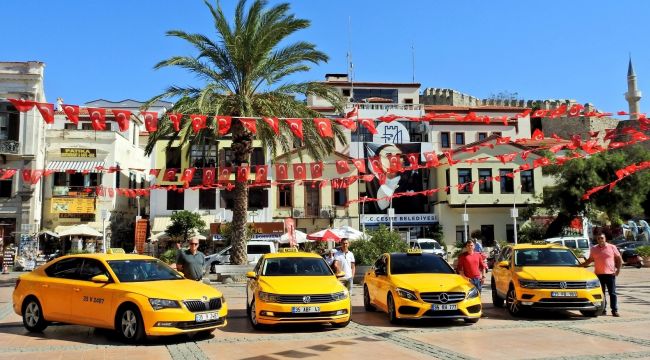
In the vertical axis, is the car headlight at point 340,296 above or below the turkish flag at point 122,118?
below

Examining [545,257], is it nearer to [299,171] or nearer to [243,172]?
[299,171]

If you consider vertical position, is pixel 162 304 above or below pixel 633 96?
below

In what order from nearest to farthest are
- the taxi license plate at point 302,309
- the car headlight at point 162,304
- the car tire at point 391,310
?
the car headlight at point 162,304 → the taxi license plate at point 302,309 → the car tire at point 391,310

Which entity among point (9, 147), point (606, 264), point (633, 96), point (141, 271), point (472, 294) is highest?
point (633, 96)

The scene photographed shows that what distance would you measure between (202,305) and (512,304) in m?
6.90

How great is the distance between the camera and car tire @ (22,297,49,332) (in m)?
10.9

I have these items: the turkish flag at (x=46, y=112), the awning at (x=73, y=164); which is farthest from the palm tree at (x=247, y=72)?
the awning at (x=73, y=164)

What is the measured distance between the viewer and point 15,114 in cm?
3916

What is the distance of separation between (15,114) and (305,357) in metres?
37.6

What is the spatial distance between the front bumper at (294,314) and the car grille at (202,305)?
1.00 m

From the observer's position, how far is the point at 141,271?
10695 mm

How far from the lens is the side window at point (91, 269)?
10391 millimetres

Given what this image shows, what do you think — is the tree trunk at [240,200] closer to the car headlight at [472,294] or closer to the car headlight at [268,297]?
the car headlight at [268,297]

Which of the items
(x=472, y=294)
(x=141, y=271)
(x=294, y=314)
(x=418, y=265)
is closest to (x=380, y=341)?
(x=294, y=314)
